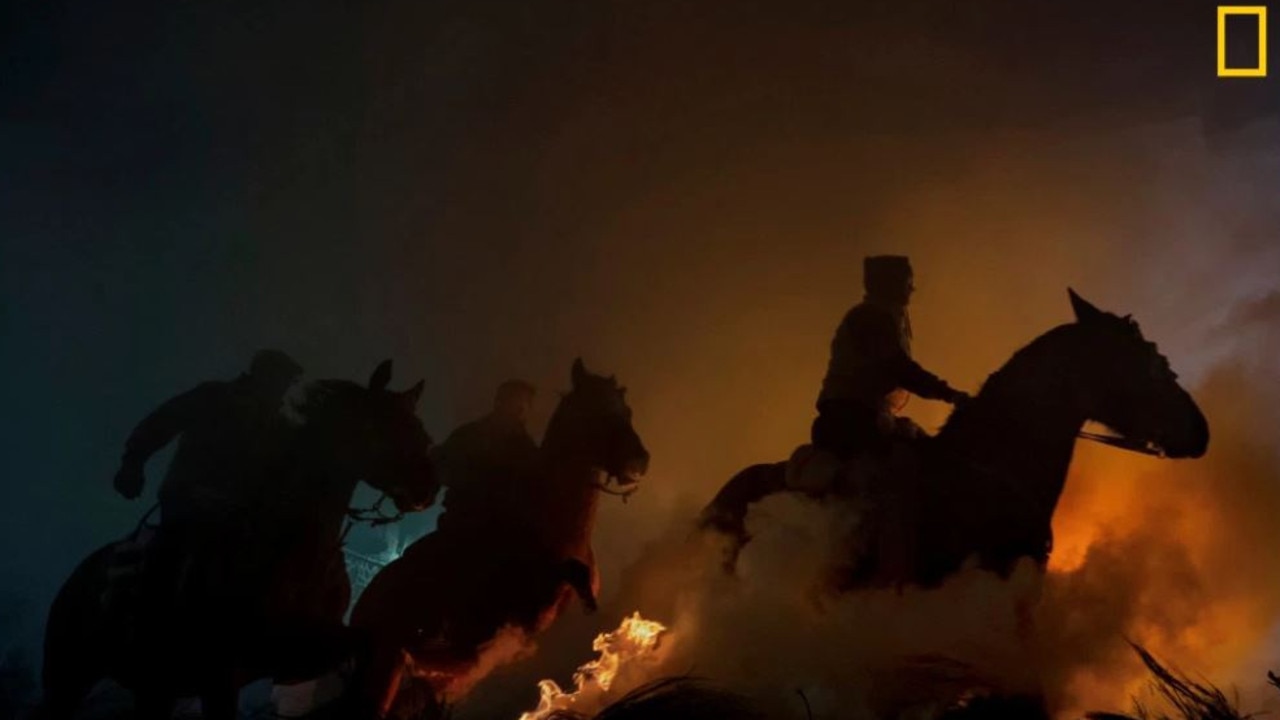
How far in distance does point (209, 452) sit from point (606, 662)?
1.86m

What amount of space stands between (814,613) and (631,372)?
1784 mm

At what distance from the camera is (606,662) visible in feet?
14.3

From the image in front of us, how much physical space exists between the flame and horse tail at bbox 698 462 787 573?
450mm

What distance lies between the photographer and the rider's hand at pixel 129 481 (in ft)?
14.3

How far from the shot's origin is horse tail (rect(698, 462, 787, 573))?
4.42 metres

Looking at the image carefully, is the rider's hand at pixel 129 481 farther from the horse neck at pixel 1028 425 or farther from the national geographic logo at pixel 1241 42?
the national geographic logo at pixel 1241 42

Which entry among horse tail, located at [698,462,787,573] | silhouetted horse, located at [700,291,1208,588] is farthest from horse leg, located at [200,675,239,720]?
silhouetted horse, located at [700,291,1208,588]

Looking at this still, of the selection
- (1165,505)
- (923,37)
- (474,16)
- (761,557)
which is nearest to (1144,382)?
(1165,505)

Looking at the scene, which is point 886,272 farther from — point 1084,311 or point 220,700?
point 220,700

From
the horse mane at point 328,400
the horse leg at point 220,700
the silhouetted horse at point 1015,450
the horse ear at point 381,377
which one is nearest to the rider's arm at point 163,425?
the horse mane at point 328,400

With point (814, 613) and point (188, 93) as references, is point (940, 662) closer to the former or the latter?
point (814, 613)

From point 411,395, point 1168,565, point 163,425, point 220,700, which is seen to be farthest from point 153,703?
point 1168,565

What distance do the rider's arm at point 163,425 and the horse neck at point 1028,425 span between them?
Answer: 121 inches

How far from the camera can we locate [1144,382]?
160 inches
